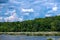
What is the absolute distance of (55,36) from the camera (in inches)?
267

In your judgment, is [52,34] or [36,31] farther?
[52,34]

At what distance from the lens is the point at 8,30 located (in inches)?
233

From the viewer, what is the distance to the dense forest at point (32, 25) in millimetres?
5766

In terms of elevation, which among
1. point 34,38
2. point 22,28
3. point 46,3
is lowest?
point 34,38

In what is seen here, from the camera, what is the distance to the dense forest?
577 cm

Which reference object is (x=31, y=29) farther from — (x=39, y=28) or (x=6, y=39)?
(x=6, y=39)

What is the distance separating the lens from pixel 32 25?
19.5ft

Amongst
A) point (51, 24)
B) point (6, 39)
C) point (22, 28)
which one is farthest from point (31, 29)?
point (6, 39)

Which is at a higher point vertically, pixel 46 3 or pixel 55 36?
pixel 46 3

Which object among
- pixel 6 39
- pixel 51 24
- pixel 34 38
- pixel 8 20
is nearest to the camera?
pixel 8 20

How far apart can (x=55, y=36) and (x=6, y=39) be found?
1490 mm

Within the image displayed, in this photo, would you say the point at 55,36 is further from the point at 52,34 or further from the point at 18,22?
the point at 18,22

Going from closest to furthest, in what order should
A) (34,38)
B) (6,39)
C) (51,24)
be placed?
(51,24)
(6,39)
(34,38)

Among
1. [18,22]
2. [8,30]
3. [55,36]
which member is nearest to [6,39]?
[8,30]
